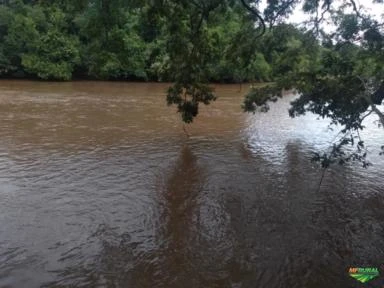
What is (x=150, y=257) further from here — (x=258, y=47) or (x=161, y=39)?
(x=161, y=39)

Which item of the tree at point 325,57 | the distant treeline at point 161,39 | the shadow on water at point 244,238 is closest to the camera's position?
the shadow on water at point 244,238

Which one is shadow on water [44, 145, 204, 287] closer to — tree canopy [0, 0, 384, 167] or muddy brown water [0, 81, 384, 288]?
muddy brown water [0, 81, 384, 288]

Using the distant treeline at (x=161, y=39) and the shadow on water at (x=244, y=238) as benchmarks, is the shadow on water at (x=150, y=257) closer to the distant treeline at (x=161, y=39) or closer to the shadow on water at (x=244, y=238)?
the shadow on water at (x=244, y=238)

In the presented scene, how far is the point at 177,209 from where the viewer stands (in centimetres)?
911

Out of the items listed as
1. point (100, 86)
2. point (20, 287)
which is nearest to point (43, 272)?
point (20, 287)

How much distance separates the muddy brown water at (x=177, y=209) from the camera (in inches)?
260

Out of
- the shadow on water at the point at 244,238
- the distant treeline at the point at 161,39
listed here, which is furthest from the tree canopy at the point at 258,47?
the shadow on water at the point at 244,238

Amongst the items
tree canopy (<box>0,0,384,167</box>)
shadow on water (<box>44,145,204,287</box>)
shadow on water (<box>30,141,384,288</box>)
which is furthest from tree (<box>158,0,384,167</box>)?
shadow on water (<box>44,145,204,287</box>)

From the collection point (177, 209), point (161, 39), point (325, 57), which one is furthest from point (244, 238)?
point (161, 39)

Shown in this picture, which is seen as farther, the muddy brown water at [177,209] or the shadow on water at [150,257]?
the muddy brown water at [177,209]

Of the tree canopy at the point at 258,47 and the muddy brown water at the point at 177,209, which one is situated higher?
the tree canopy at the point at 258,47

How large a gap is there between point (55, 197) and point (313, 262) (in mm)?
5948

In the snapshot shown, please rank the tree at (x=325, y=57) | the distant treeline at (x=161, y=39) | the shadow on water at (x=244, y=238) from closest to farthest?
the shadow on water at (x=244, y=238) < the distant treeline at (x=161, y=39) < the tree at (x=325, y=57)

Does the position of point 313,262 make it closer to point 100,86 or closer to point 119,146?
point 119,146
